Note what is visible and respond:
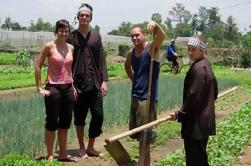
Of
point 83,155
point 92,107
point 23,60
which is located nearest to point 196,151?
point 92,107

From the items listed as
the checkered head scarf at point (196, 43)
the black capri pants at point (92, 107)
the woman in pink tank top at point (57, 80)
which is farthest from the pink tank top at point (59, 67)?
the checkered head scarf at point (196, 43)

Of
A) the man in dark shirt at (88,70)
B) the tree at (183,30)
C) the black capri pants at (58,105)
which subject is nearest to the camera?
the black capri pants at (58,105)

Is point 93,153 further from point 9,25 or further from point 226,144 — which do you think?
point 9,25

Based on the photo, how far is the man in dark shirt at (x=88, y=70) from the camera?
6.46 m

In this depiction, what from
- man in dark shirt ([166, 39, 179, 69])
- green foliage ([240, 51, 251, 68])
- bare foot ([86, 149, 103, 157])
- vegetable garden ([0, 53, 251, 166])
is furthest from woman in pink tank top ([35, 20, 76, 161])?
green foliage ([240, 51, 251, 68])

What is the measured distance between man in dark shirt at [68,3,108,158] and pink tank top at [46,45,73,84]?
271 mm

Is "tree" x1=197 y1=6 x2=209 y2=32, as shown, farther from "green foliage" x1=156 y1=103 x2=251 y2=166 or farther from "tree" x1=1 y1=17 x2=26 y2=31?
"green foliage" x1=156 y1=103 x2=251 y2=166

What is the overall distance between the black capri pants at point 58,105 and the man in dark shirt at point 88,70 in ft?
0.96

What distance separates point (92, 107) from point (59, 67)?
30.5 inches

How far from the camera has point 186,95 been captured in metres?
5.14

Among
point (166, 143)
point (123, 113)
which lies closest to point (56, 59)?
point (166, 143)

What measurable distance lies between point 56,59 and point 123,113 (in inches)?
146

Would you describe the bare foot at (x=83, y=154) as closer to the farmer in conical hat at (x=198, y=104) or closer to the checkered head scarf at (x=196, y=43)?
the farmer in conical hat at (x=198, y=104)

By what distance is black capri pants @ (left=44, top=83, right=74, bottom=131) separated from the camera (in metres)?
6.07
